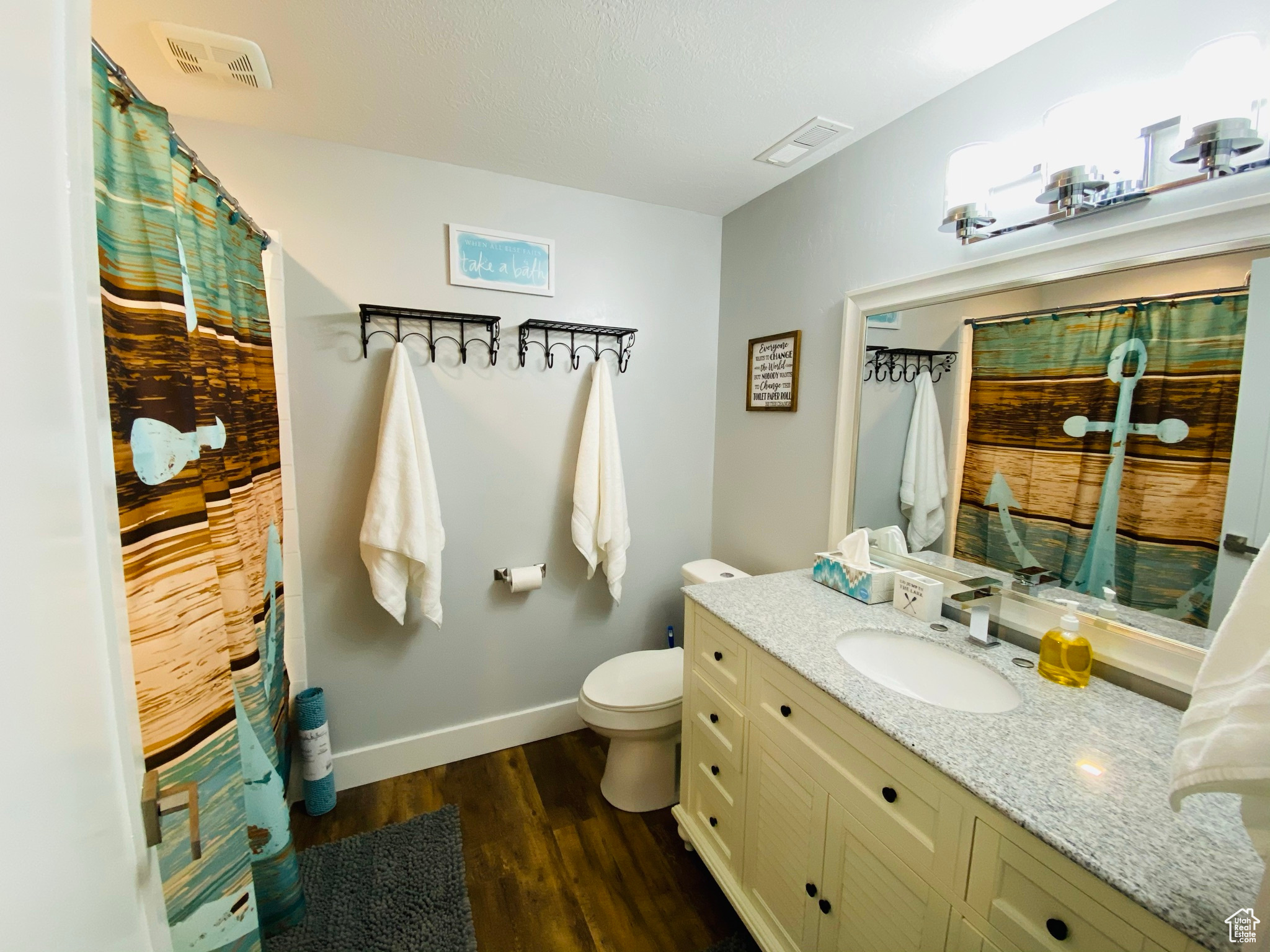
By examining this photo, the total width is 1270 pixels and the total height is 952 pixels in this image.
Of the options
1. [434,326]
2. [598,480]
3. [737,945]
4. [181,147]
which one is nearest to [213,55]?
[181,147]

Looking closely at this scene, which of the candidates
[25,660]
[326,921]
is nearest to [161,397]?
[25,660]

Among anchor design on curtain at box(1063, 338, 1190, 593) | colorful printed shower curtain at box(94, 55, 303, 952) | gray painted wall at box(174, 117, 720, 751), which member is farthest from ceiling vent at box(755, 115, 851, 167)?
colorful printed shower curtain at box(94, 55, 303, 952)

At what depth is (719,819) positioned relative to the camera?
5.01 feet

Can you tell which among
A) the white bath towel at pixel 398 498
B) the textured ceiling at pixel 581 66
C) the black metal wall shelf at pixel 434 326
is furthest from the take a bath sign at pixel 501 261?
the white bath towel at pixel 398 498

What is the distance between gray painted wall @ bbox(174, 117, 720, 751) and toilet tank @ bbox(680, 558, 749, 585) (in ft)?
0.55

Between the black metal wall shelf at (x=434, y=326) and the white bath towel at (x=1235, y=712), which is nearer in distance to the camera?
the white bath towel at (x=1235, y=712)

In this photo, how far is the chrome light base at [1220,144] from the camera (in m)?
0.89

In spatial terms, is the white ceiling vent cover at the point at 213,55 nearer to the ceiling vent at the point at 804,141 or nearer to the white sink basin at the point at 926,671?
the ceiling vent at the point at 804,141

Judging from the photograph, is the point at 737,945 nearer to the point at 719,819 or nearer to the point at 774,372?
the point at 719,819

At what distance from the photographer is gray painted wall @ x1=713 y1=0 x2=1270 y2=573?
1.06 meters

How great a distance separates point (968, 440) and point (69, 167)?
1.69 metres

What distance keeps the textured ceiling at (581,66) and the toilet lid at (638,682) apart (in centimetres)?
185

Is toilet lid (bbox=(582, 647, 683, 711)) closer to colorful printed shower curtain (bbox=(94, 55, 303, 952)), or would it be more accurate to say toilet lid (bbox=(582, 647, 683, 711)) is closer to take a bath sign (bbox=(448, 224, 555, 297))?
colorful printed shower curtain (bbox=(94, 55, 303, 952))

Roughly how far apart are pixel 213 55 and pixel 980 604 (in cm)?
235
